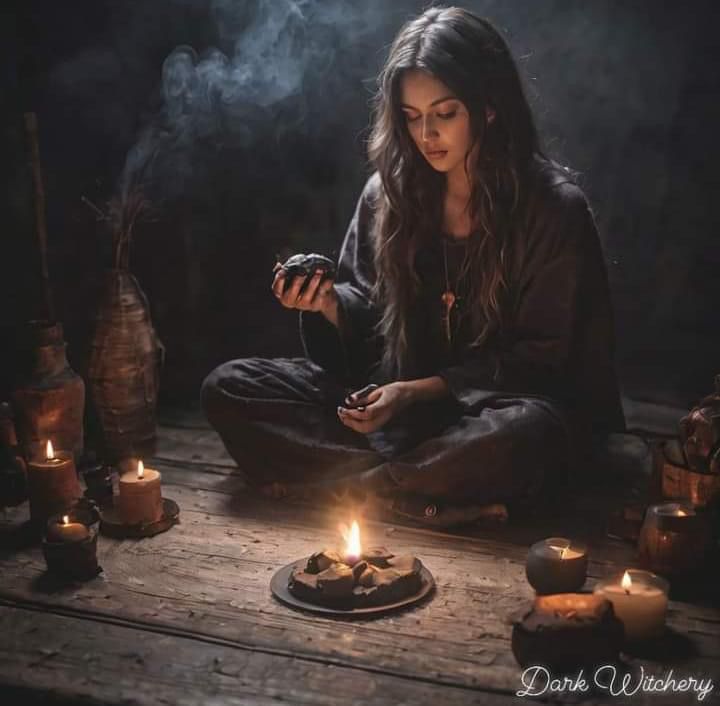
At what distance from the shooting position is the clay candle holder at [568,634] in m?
2.34

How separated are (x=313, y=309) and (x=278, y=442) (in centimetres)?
49

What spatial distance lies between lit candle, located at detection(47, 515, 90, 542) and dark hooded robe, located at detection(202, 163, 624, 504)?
31.9 inches

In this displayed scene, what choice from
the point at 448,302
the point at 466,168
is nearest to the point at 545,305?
the point at 448,302

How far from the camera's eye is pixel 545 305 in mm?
3328

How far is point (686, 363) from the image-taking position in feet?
14.8

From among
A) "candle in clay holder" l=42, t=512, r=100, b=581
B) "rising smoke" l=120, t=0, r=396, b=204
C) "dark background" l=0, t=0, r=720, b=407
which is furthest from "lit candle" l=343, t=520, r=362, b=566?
"rising smoke" l=120, t=0, r=396, b=204

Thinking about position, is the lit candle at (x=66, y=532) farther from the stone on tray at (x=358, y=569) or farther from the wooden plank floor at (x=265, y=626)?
the stone on tray at (x=358, y=569)

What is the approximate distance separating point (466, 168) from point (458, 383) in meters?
0.74

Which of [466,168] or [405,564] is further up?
[466,168]

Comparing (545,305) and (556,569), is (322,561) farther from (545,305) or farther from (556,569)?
(545,305)

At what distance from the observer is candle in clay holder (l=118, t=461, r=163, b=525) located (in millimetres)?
3211

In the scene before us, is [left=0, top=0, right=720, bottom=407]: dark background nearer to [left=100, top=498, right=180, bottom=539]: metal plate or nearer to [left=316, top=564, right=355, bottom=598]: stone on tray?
[left=100, top=498, right=180, bottom=539]: metal plate

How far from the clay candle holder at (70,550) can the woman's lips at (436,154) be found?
5.20ft

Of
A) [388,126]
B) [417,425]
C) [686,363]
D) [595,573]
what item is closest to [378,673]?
[595,573]
